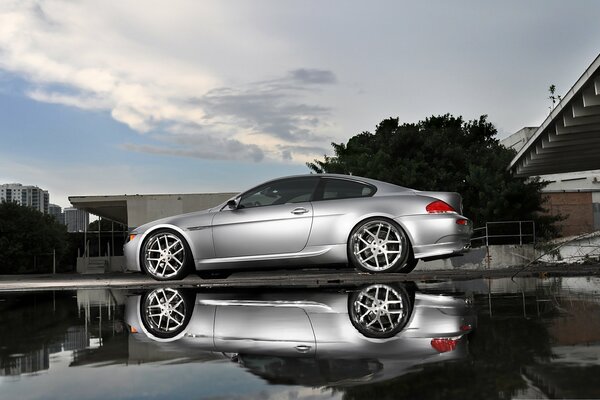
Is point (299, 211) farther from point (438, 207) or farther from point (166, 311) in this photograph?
point (166, 311)

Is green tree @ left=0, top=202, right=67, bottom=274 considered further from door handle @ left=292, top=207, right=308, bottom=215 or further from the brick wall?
door handle @ left=292, top=207, right=308, bottom=215

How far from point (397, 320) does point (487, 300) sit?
1.96m

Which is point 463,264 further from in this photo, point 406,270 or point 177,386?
point 177,386

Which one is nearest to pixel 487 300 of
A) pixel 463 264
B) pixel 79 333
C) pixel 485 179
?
pixel 79 333

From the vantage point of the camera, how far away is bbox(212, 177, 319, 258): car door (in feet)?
26.7

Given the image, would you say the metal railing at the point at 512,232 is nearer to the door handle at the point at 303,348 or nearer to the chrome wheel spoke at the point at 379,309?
the chrome wheel spoke at the point at 379,309

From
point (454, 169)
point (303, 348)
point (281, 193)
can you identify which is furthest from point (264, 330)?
point (454, 169)

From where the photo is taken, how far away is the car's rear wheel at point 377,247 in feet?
26.1

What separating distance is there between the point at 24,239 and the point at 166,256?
6051 centimetres

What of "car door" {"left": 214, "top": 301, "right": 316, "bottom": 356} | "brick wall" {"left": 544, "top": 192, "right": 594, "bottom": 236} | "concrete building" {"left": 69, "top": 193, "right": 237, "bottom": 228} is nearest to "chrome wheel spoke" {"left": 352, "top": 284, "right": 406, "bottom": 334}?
"car door" {"left": 214, "top": 301, "right": 316, "bottom": 356}

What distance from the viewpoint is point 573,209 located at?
38094 millimetres

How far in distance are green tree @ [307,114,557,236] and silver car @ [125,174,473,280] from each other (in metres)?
17.9

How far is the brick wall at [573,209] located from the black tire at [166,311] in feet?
104

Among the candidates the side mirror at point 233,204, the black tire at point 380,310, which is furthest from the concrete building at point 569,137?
the side mirror at point 233,204
